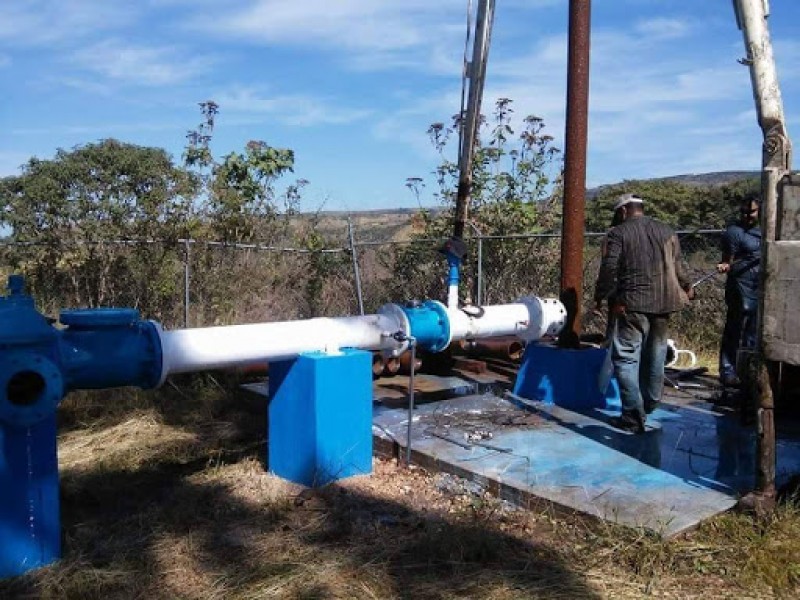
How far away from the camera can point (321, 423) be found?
4734mm

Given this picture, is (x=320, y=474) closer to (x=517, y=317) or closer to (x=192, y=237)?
(x=517, y=317)

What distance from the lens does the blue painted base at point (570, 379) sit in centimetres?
634

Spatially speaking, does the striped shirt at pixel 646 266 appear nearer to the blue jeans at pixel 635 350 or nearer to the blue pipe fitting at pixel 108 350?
the blue jeans at pixel 635 350

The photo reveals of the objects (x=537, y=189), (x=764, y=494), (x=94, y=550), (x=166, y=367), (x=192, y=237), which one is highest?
(x=537, y=189)

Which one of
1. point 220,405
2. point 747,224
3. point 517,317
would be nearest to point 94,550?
point 220,405

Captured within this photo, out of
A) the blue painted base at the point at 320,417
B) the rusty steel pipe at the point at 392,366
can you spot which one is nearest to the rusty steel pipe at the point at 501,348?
the rusty steel pipe at the point at 392,366

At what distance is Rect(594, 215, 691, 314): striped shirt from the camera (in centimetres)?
541

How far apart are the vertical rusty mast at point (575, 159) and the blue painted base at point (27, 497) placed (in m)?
4.17

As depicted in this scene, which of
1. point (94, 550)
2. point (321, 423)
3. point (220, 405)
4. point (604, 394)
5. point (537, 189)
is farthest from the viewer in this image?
point (537, 189)

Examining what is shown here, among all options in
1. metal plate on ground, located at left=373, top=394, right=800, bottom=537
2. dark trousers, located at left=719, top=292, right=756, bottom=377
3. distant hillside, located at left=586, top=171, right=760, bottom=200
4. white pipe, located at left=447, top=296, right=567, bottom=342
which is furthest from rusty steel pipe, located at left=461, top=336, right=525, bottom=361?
distant hillside, located at left=586, top=171, right=760, bottom=200

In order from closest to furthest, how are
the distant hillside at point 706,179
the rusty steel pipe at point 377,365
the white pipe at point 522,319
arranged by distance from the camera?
1. the white pipe at point 522,319
2. the rusty steel pipe at point 377,365
3. the distant hillside at point 706,179

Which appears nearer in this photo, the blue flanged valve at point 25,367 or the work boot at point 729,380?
the blue flanged valve at point 25,367

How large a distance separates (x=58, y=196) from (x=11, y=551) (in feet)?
22.6

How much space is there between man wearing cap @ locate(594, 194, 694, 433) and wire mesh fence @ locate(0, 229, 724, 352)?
2621 mm
